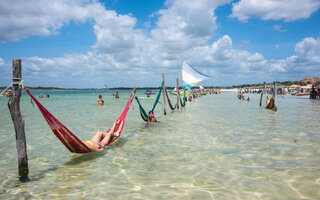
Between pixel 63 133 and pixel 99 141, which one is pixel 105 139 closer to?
pixel 99 141

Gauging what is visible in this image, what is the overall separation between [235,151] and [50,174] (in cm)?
459

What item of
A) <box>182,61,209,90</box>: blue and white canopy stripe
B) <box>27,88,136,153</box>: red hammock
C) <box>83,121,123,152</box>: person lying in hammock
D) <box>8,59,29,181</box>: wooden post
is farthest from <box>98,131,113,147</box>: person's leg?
<box>182,61,209,90</box>: blue and white canopy stripe

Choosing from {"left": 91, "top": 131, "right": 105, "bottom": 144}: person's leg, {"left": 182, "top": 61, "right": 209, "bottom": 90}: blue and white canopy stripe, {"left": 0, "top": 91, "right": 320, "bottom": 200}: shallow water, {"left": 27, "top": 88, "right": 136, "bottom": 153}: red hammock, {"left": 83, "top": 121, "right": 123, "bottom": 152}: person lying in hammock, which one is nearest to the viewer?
{"left": 0, "top": 91, "right": 320, "bottom": 200}: shallow water

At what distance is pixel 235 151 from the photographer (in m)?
5.77

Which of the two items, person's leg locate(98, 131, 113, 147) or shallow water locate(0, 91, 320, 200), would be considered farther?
person's leg locate(98, 131, 113, 147)

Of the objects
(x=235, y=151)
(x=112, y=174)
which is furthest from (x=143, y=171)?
(x=235, y=151)

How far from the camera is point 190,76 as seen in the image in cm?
2459

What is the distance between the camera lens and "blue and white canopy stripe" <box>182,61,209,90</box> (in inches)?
938

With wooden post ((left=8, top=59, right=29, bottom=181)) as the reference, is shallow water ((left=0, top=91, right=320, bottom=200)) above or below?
below

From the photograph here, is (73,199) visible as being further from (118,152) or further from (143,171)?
(118,152)

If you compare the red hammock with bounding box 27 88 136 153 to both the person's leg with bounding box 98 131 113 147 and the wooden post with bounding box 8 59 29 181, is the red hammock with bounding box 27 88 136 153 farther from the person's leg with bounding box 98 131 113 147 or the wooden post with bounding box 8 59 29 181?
the person's leg with bounding box 98 131 113 147

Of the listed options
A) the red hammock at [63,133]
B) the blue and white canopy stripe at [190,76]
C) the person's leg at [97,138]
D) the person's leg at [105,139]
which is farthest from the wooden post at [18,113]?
the blue and white canopy stripe at [190,76]

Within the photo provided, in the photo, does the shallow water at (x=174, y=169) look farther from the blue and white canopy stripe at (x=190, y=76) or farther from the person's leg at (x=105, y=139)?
the blue and white canopy stripe at (x=190, y=76)

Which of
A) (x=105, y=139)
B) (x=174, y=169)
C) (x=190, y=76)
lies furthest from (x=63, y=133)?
(x=190, y=76)
